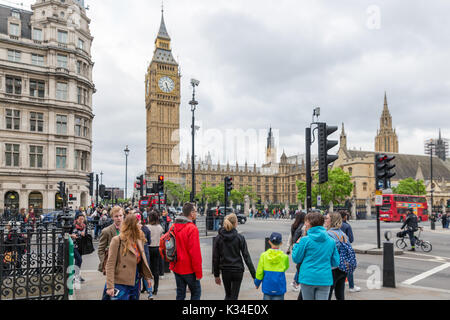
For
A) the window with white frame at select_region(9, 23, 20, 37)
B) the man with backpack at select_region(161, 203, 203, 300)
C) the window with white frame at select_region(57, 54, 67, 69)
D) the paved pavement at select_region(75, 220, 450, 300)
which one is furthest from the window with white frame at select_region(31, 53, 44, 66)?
the man with backpack at select_region(161, 203, 203, 300)

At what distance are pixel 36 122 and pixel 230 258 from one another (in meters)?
35.3

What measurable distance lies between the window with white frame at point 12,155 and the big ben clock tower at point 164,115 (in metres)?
83.9

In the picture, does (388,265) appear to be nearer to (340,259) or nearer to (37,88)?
(340,259)

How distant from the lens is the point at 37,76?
35.8 m

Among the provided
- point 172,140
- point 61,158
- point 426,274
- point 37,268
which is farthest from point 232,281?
point 172,140

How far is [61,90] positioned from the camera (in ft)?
121

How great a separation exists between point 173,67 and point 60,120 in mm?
90565

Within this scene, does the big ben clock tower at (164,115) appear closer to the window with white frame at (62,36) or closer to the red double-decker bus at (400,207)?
the window with white frame at (62,36)

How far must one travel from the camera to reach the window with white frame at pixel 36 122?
35.6 m

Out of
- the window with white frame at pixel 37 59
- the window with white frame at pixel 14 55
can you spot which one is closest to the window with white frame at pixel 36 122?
the window with white frame at pixel 37 59

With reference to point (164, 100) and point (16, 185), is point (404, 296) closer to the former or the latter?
point (16, 185)

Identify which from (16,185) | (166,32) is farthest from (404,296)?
(166,32)
